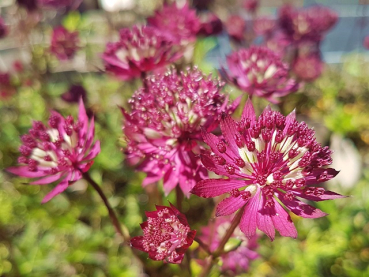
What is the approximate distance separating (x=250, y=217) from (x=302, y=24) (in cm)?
175

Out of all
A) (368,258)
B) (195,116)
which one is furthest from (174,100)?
(368,258)

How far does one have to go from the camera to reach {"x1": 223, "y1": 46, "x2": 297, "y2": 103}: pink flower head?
106 centimetres

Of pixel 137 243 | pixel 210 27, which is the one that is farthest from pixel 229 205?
pixel 210 27

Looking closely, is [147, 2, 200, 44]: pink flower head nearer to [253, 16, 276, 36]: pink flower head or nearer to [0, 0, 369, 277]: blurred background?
[0, 0, 369, 277]: blurred background

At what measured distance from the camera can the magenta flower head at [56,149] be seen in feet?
2.76

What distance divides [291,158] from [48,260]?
1.27 meters

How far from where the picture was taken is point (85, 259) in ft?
5.07

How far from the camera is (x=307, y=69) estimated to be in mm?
2162

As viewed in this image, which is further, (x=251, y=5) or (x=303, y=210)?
(x=251, y=5)

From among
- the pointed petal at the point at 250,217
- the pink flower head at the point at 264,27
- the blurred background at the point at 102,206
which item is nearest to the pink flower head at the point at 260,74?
the blurred background at the point at 102,206

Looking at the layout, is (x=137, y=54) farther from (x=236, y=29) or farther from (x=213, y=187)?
(x=236, y=29)

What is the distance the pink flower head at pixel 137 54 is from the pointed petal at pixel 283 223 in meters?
0.54

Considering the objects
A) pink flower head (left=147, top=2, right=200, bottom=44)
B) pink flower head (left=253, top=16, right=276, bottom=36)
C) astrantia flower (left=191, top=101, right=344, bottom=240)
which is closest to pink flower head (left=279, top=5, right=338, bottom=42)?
pink flower head (left=253, top=16, right=276, bottom=36)

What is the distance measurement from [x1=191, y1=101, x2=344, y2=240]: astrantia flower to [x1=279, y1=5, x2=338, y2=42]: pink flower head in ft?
4.90
